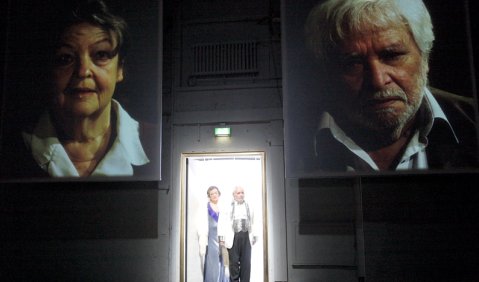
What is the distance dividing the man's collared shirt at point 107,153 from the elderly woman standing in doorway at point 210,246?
1020 mm

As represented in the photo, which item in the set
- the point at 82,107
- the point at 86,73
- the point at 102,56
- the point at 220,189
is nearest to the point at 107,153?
the point at 82,107

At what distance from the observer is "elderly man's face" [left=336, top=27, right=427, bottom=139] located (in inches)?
132

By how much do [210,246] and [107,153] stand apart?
1431mm

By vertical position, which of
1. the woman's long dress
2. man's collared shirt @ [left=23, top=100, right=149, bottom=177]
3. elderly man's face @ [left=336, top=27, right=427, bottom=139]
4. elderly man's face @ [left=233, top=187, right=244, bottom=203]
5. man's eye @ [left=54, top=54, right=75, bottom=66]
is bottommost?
the woman's long dress

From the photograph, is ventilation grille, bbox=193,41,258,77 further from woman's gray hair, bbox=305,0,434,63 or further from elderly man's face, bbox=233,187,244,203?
elderly man's face, bbox=233,187,244,203

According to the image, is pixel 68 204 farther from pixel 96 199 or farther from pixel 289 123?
pixel 289 123

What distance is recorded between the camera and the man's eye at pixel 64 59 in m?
3.66

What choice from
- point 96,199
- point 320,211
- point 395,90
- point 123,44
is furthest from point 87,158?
point 395,90

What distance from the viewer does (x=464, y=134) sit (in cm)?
324

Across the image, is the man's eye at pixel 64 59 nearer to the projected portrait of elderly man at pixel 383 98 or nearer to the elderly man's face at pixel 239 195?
the elderly man's face at pixel 239 195

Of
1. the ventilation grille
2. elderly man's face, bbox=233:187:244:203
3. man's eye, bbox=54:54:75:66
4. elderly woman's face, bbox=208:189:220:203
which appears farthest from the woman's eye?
elderly man's face, bbox=233:187:244:203

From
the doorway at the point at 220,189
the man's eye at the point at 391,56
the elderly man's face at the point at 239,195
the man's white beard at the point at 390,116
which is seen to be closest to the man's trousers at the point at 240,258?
the doorway at the point at 220,189

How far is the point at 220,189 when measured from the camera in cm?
436

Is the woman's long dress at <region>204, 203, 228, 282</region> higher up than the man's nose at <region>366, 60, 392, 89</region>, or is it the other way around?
the man's nose at <region>366, 60, 392, 89</region>
